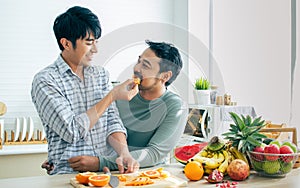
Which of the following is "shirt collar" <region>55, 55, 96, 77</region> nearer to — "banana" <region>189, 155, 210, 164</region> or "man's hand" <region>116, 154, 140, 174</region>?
"man's hand" <region>116, 154, 140, 174</region>

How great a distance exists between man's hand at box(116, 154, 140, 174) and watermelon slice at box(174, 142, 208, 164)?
0.17 m

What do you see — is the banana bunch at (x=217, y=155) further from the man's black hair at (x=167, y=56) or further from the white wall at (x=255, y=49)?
the white wall at (x=255, y=49)

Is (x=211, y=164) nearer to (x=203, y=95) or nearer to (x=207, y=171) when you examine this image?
(x=207, y=171)

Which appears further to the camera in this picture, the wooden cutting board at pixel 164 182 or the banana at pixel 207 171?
the banana at pixel 207 171

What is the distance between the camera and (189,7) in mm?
3281

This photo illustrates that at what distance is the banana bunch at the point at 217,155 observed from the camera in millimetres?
1287

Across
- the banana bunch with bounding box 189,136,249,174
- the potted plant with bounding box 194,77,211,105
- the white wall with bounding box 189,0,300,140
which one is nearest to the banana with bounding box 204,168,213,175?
the banana bunch with bounding box 189,136,249,174

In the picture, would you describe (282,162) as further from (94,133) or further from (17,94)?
(17,94)

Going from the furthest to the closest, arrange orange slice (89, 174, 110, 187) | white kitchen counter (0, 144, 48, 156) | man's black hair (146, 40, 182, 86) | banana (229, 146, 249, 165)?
white kitchen counter (0, 144, 48, 156) < banana (229, 146, 249, 165) < man's black hair (146, 40, 182, 86) < orange slice (89, 174, 110, 187)

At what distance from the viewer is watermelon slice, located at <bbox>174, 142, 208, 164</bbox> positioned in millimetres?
1400

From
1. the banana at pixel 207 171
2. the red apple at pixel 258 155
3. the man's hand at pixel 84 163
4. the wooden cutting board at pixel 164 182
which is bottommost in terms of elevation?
the wooden cutting board at pixel 164 182

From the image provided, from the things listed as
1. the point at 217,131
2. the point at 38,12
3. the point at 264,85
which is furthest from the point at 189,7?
the point at 217,131

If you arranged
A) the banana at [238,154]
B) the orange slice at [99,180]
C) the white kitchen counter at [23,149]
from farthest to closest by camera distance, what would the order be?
the white kitchen counter at [23,149]
the banana at [238,154]
the orange slice at [99,180]

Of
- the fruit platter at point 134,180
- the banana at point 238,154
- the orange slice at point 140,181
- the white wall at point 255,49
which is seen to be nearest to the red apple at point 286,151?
the banana at point 238,154
